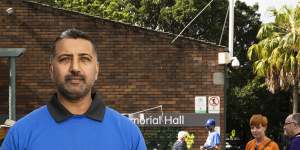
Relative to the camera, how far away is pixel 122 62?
→ 1777cm

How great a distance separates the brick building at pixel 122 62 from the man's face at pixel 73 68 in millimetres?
14462

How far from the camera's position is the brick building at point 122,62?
17.5 m

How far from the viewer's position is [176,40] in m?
17.7

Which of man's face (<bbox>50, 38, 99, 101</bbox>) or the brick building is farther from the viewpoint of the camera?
the brick building

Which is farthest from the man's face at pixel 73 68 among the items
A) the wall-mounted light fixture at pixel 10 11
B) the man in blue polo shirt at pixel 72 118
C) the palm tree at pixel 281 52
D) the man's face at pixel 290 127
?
the palm tree at pixel 281 52

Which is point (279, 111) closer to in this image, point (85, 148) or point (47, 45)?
point (47, 45)

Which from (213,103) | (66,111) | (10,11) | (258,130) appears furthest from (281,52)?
(66,111)

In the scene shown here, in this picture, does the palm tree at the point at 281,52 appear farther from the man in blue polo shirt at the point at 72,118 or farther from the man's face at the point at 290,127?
the man in blue polo shirt at the point at 72,118

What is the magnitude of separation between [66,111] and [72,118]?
4 cm

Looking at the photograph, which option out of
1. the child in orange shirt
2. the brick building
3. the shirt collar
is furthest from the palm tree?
the shirt collar

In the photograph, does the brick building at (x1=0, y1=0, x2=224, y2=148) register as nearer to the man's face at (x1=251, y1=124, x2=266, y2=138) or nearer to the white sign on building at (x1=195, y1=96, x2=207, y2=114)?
the white sign on building at (x1=195, y1=96, x2=207, y2=114)

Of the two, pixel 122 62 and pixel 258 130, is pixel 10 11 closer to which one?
pixel 122 62

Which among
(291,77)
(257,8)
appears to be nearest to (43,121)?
(291,77)

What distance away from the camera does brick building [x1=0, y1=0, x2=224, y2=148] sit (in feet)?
57.4
